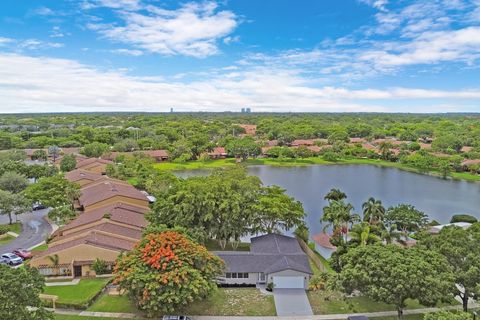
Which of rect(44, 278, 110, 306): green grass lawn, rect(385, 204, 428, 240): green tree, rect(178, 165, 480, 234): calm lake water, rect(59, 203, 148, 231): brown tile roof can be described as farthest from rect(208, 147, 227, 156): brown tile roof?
rect(44, 278, 110, 306): green grass lawn

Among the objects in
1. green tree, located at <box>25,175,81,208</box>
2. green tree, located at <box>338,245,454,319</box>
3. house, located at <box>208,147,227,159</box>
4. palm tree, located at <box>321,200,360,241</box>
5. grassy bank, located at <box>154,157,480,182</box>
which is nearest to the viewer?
green tree, located at <box>338,245,454,319</box>

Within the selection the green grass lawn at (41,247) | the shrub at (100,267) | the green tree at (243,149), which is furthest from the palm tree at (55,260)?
the green tree at (243,149)

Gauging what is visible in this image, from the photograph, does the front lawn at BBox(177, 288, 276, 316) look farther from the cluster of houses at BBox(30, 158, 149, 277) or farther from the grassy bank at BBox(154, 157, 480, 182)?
the grassy bank at BBox(154, 157, 480, 182)

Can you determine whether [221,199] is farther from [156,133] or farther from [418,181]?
[156,133]

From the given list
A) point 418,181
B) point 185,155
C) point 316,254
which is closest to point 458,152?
point 418,181

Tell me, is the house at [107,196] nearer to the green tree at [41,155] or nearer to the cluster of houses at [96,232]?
the cluster of houses at [96,232]
